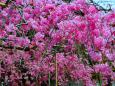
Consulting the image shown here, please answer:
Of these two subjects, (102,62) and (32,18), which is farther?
(32,18)

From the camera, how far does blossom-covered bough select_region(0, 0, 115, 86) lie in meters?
5.23

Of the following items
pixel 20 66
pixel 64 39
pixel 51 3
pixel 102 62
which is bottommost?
pixel 20 66

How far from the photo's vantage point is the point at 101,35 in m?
5.22

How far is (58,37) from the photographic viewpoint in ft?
17.7

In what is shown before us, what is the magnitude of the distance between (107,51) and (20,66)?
2.97 metres

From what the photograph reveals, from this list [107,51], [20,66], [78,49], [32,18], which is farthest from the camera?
[20,66]

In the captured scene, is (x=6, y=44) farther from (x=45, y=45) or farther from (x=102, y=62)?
(x=102, y=62)

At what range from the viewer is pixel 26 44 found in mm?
5914

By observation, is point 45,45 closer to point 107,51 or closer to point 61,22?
point 61,22

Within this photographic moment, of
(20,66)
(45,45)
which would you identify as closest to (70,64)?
(45,45)

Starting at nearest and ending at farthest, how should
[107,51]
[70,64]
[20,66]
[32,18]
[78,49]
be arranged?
[107,51]
[78,49]
[32,18]
[70,64]
[20,66]

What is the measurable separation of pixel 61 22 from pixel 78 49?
2.18 feet

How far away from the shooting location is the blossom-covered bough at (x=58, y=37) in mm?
5230

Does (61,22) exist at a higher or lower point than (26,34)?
higher
